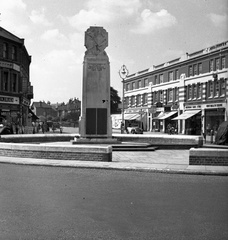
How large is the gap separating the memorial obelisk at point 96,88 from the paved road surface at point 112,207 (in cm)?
984

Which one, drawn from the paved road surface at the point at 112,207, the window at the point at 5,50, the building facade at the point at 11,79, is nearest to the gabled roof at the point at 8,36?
the building facade at the point at 11,79

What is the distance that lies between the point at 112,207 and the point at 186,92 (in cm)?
4839

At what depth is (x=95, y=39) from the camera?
21688mm

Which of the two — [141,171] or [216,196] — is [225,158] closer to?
[141,171]

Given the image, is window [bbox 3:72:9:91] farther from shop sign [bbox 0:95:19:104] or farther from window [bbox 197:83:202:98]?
window [bbox 197:83:202:98]

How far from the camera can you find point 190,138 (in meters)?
24.2

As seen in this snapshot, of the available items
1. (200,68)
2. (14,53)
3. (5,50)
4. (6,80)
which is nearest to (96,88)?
(6,80)

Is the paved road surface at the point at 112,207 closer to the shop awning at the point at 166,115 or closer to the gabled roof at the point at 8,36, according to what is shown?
the gabled roof at the point at 8,36

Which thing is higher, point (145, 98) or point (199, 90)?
point (145, 98)

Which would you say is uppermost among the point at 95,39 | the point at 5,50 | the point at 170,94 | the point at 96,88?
the point at 5,50

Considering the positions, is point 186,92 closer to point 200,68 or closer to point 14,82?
point 200,68

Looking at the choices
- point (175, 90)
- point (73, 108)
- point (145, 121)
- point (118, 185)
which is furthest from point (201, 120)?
point (73, 108)

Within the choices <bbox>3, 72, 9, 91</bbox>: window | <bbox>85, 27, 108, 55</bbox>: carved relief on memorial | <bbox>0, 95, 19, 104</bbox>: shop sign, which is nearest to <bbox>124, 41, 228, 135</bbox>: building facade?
<bbox>85, 27, 108, 55</bbox>: carved relief on memorial

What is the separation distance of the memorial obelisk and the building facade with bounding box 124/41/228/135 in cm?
2063
